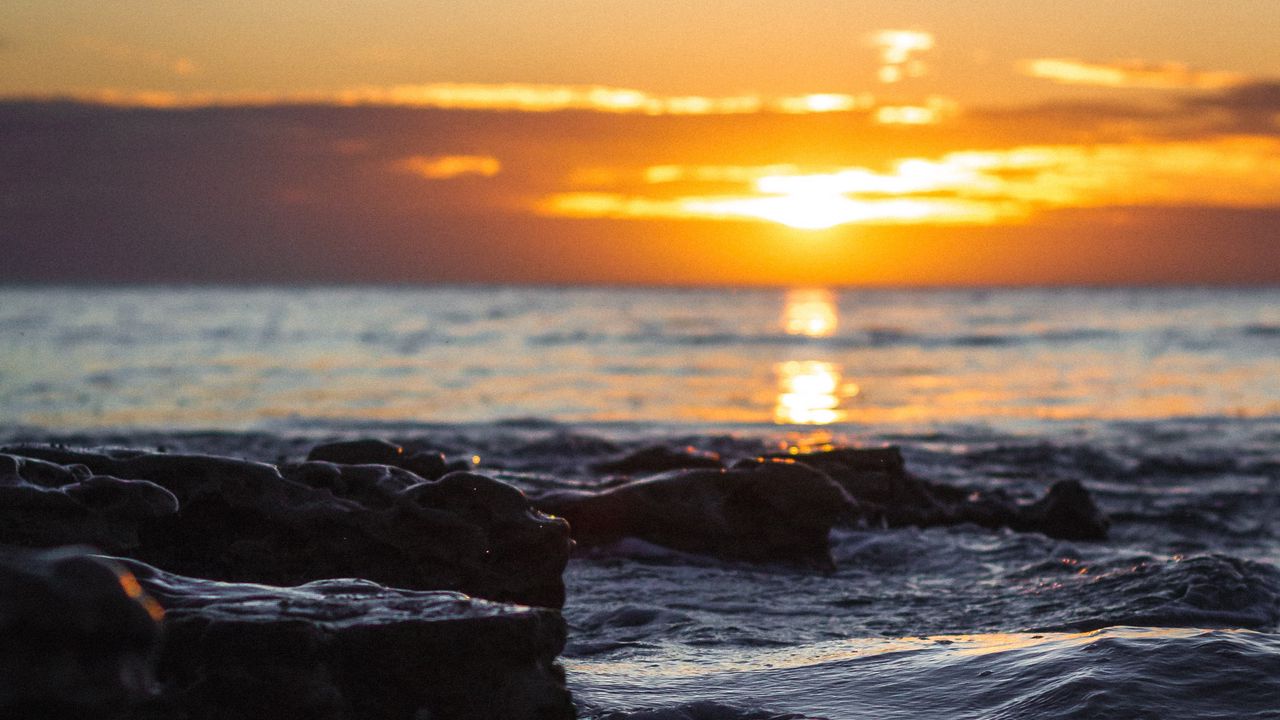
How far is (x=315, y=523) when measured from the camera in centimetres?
556

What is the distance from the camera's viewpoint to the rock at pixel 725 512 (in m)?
8.24

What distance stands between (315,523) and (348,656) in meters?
2.26

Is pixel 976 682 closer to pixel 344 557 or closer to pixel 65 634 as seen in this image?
pixel 344 557

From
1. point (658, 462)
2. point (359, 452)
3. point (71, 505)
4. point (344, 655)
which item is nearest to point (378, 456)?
point (359, 452)

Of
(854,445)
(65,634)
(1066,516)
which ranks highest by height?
(65,634)

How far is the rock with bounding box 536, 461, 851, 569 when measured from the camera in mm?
8242

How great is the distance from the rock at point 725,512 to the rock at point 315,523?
256 cm

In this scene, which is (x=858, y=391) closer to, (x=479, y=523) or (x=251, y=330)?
(x=479, y=523)

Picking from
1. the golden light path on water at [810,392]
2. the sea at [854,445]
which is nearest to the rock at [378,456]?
the sea at [854,445]

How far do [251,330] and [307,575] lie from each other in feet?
143

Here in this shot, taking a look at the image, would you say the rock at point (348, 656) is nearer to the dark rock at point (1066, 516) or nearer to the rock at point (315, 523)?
the rock at point (315, 523)

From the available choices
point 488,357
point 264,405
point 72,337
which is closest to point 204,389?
point 264,405

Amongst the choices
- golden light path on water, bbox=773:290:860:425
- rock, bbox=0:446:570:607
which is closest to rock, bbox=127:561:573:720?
rock, bbox=0:446:570:607

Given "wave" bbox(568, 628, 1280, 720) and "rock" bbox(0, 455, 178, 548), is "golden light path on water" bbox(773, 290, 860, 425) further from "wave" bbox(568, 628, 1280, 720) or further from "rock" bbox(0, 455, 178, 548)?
"rock" bbox(0, 455, 178, 548)
